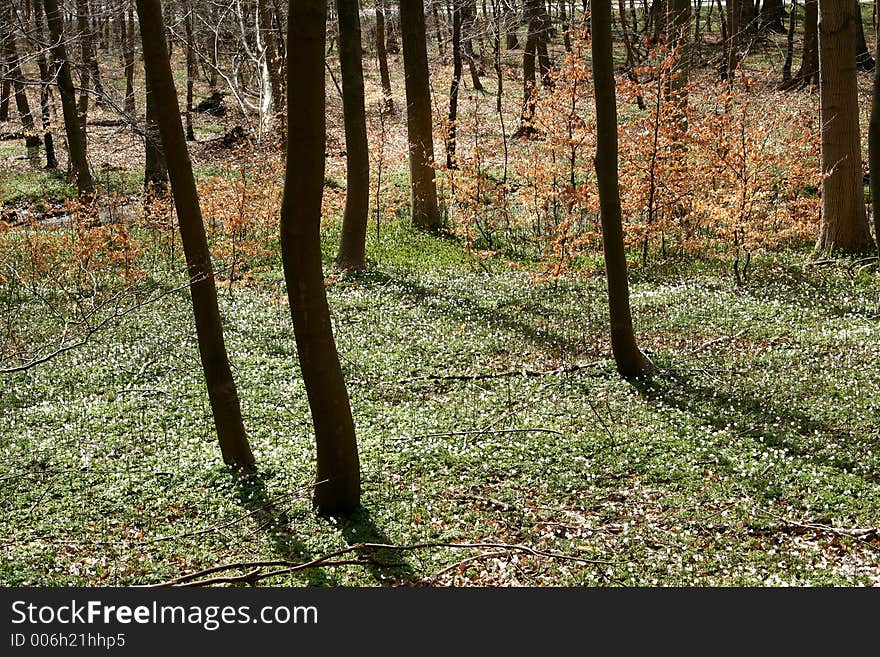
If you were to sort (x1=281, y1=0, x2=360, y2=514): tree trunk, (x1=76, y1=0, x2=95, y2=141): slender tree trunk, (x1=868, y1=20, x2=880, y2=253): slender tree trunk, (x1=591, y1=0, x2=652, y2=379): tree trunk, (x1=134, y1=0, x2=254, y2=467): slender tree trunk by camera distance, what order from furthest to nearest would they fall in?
(x1=76, y1=0, x2=95, y2=141): slender tree trunk
(x1=591, y1=0, x2=652, y2=379): tree trunk
(x1=134, y1=0, x2=254, y2=467): slender tree trunk
(x1=868, y1=20, x2=880, y2=253): slender tree trunk
(x1=281, y1=0, x2=360, y2=514): tree trunk

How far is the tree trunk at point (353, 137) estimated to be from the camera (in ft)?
51.1

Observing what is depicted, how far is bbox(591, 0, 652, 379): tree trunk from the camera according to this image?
29.5 feet

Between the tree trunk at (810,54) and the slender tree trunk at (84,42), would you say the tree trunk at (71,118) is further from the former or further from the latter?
the tree trunk at (810,54)

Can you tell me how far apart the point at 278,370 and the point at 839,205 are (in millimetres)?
9993

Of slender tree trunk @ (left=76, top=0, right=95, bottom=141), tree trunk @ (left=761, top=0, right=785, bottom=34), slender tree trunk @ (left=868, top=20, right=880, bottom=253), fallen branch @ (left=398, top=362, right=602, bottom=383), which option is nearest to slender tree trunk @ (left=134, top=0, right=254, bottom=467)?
fallen branch @ (left=398, top=362, right=602, bottom=383)

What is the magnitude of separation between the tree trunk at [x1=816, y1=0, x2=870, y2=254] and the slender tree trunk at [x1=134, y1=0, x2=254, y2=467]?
11.0 meters

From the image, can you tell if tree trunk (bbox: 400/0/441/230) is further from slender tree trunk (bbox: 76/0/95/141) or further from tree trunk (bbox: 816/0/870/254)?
tree trunk (bbox: 816/0/870/254)

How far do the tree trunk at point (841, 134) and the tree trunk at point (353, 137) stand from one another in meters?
8.21

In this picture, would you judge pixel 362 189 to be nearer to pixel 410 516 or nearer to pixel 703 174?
pixel 703 174

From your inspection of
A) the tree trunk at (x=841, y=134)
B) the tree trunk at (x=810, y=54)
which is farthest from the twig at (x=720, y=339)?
the tree trunk at (x=810, y=54)

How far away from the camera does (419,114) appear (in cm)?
1906

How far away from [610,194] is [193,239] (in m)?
4.73

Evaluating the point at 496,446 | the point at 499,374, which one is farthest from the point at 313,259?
the point at 499,374

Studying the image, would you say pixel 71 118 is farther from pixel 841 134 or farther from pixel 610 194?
pixel 841 134
